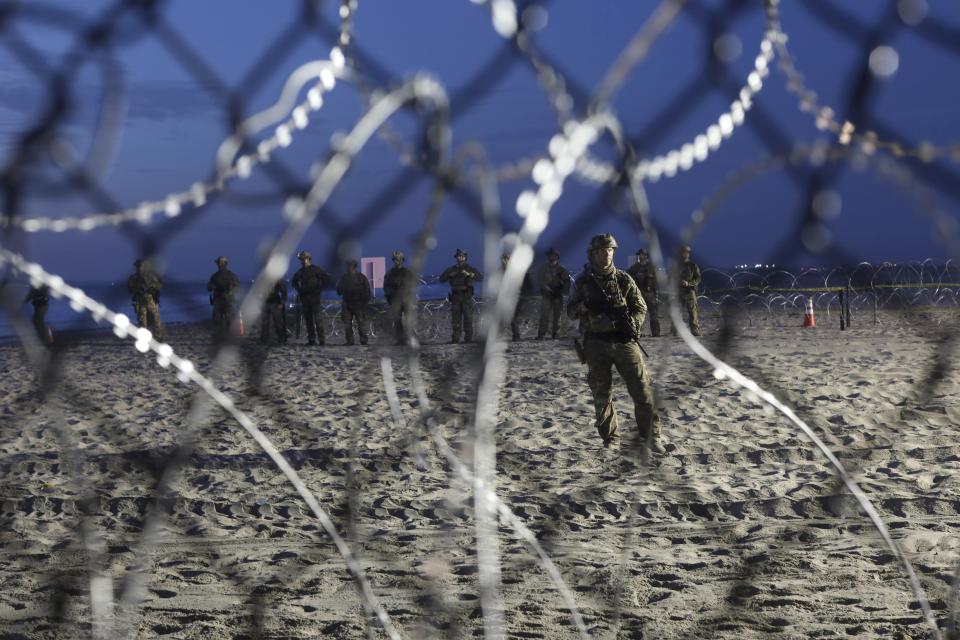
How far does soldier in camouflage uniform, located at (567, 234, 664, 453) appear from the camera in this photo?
6188 millimetres

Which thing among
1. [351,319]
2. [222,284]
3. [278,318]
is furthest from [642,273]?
[222,284]

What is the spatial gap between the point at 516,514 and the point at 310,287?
9112mm

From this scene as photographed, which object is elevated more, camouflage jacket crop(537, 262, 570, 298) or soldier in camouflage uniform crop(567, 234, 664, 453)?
→ camouflage jacket crop(537, 262, 570, 298)

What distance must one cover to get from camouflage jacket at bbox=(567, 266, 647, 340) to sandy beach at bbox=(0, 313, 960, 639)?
0.88 meters

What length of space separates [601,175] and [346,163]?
2.37 ft

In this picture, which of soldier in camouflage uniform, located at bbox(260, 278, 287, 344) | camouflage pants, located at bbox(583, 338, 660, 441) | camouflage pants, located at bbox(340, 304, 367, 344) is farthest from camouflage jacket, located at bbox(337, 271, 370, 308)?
camouflage pants, located at bbox(583, 338, 660, 441)

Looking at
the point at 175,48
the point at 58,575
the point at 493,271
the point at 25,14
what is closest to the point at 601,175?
the point at 493,271

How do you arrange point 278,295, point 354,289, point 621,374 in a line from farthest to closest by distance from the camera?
1. point 278,295
2. point 354,289
3. point 621,374

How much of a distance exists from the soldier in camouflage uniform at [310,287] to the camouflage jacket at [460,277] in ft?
5.68

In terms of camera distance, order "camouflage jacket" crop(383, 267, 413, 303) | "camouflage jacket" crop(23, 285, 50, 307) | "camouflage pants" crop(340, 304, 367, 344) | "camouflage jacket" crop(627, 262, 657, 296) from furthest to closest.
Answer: "camouflage pants" crop(340, 304, 367, 344)
"camouflage jacket" crop(627, 262, 657, 296)
"camouflage jacket" crop(383, 267, 413, 303)
"camouflage jacket" crop(23, 285, 50, 307)

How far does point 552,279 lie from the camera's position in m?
14.0

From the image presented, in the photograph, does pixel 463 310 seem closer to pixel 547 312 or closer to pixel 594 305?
pixel 547 312

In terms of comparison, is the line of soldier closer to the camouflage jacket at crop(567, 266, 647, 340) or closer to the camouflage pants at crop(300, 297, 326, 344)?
the camouflage pants at crop(300, 297, 326, 344)

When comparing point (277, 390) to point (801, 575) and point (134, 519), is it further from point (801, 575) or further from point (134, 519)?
point (801, 575)
